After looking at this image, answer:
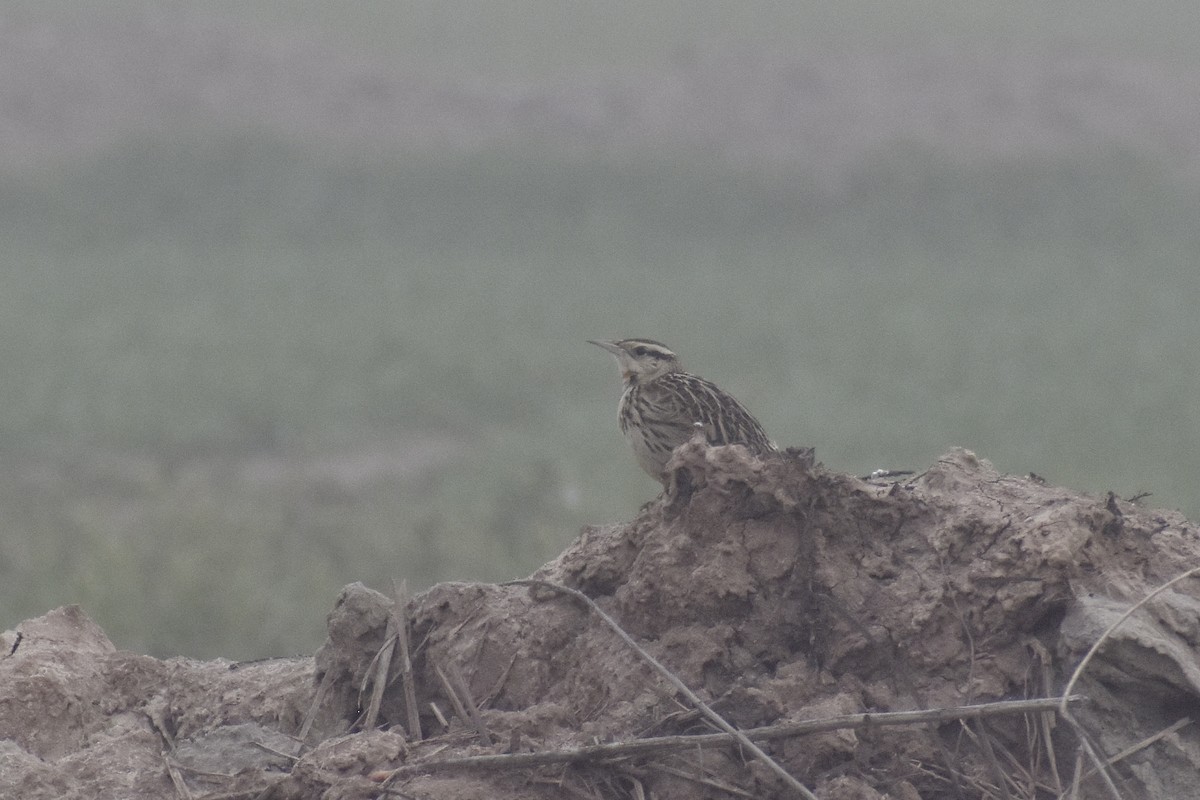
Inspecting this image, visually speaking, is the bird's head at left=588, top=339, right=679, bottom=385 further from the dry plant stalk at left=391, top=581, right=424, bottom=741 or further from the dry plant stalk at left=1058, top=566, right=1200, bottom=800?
the dry plant stalk at left=1058, top=566, right=1200, bottom=800

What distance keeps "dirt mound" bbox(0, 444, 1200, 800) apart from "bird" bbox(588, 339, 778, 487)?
1.90m

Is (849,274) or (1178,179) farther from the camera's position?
(1178,179)

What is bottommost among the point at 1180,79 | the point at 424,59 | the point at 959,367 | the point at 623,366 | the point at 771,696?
the point at 771,696

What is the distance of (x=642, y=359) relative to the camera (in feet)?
25.3

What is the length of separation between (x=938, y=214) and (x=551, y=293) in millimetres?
8471

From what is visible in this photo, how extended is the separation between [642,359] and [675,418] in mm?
922

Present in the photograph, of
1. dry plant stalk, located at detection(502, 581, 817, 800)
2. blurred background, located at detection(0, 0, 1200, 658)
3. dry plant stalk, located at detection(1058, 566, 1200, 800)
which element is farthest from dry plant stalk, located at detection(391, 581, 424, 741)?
blurred background, located at detection(0, 0, 1200, 658)

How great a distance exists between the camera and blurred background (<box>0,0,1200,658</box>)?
17938 mm

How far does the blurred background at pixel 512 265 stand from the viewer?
58.9 ft

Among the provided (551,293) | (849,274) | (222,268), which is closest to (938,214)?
(849,274)

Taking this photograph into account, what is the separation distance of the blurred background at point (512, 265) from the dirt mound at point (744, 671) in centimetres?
724

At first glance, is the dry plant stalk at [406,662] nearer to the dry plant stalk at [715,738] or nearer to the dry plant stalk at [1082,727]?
the dry plant stalk at [715,738]

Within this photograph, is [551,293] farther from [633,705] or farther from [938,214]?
[633,705]

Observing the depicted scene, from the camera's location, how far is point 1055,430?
811 inches
